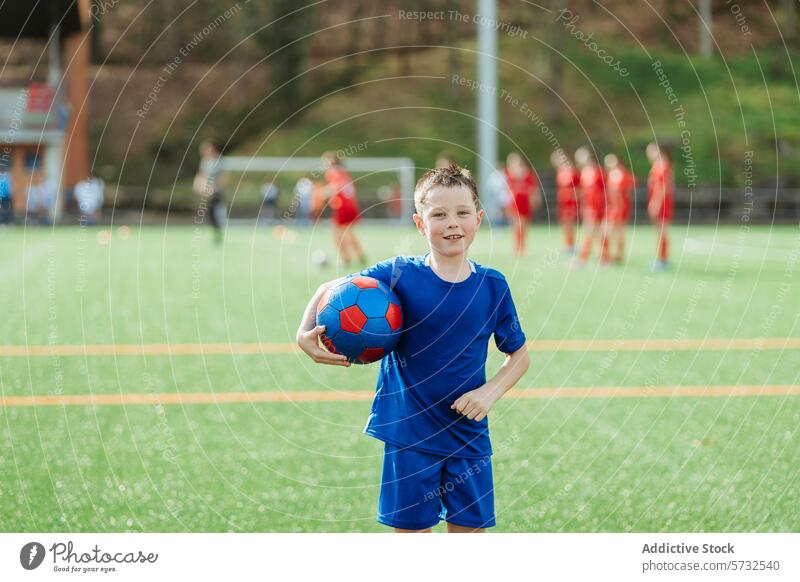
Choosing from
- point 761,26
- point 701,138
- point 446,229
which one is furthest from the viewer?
point 761,26

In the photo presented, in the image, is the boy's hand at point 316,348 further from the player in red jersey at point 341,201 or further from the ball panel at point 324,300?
the player in red jersey at point 341,201

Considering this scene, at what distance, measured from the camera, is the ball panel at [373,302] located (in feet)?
14.6

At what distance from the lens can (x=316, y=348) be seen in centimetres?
453

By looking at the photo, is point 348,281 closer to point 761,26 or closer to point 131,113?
point 131,113

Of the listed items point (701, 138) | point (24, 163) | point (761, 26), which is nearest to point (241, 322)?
point (24, 163)

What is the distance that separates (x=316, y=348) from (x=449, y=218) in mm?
762

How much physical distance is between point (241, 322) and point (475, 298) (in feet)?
31.7

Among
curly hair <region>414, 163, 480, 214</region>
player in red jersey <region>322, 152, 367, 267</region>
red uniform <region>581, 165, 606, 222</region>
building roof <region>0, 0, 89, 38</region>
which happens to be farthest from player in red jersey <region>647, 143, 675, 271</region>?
building roof <region>0, 0, 89, 38</region>

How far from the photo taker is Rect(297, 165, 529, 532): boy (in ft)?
14.5

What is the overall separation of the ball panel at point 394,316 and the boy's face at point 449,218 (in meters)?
0.30

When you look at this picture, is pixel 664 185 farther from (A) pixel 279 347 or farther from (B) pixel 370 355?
(B) pixel 370 355

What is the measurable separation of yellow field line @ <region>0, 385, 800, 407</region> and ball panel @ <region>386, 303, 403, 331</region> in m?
4.55

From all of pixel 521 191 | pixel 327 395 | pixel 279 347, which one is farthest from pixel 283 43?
pixel 327 395
